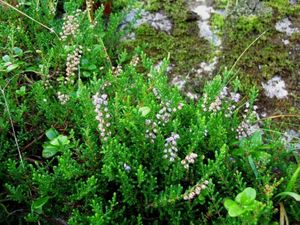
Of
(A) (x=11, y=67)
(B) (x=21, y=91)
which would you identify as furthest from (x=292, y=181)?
(A) (x=11, y=67)

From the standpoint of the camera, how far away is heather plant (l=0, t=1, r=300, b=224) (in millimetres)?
2555

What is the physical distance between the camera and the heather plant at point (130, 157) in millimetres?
2555

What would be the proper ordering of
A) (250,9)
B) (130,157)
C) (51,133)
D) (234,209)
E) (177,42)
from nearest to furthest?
1. (234,209)
2. (130,157)
3. (51,133)
4. (177,42)
5. (250,9)

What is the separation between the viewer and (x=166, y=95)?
2920 mm

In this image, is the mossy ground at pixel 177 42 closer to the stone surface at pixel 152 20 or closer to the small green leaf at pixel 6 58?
the stone surface at pixel 152 20

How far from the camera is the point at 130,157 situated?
2.73 meters

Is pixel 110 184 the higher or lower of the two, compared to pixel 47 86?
lower

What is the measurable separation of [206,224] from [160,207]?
27 centimetres

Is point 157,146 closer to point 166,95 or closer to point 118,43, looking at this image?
point 166,95

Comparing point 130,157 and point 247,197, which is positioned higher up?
point 247,197

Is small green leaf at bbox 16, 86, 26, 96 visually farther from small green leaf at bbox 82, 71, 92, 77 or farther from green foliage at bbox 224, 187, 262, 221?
green foliage at bbox 224, 187, 262, 221

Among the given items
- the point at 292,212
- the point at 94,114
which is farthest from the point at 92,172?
the point at 292,212

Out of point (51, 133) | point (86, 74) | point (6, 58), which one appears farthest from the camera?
point (86, 74)

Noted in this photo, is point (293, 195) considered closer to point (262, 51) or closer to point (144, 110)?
point (144, 110)
